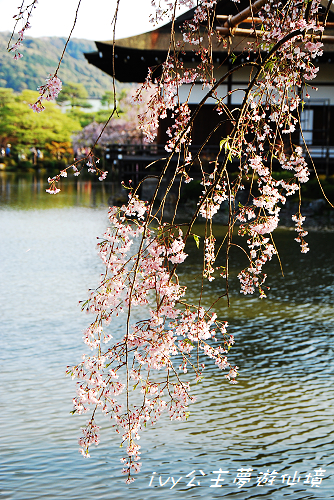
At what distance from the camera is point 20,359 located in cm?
516

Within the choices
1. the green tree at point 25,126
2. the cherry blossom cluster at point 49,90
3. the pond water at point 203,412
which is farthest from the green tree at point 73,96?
the cherry blossom cluster at point 49,90

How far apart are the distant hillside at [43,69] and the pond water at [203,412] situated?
8787cm

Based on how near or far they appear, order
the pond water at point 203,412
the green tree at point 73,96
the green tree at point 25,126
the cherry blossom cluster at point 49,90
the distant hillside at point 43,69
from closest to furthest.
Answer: the cherry blossom cluster at point 49,90 → the pond water at point 203,412 → the green tree at point 25,126 → the green tree at point 73,96 → the distant hillside at point 43,69

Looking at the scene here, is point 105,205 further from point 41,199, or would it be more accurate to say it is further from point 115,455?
point 115,455

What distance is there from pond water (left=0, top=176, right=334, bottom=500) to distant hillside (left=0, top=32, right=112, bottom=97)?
288ft

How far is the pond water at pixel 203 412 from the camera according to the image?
3.39 m

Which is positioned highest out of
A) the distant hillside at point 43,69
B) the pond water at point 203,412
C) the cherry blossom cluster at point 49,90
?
the distant hillside at point 43,69

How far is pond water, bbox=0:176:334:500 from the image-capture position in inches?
133

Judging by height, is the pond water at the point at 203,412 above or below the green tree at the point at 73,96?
below

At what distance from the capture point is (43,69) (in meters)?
112

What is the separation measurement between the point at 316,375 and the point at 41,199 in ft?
53.8

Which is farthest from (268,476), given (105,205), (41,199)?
(41,199)

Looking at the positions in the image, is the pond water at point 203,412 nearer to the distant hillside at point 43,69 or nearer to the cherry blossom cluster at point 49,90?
the cherry blossom cluster at point 49,90

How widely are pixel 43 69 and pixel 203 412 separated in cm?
11516
